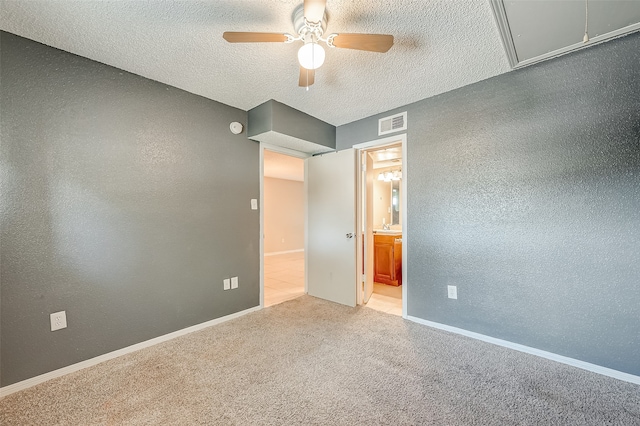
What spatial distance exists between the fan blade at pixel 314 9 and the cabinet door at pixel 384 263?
130 inches

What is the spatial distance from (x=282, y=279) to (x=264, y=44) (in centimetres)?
374

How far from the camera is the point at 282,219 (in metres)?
7.68

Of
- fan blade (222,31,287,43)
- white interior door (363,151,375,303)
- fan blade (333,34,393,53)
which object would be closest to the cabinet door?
white interior door (363,151,375,303)

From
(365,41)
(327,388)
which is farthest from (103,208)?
(365,41)

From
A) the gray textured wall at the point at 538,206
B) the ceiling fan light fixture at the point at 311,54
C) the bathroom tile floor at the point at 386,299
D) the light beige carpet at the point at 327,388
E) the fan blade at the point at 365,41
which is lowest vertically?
the bathroom tile floor at the point at 386,299

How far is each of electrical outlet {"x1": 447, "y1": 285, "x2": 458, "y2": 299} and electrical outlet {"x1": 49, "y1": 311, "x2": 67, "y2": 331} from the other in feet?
10.6

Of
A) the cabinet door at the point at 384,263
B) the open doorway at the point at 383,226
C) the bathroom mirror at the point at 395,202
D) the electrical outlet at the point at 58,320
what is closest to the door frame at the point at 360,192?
the open doorway at the point at 383,226

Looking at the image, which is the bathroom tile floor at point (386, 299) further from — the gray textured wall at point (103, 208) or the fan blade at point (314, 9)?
the fan blade at point (314, 9)

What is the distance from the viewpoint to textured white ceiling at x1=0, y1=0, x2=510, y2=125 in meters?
1.49

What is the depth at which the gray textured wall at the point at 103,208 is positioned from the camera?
1706 millimetres

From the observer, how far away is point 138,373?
185cm

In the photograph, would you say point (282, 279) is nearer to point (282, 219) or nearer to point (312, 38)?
point (282, 219)

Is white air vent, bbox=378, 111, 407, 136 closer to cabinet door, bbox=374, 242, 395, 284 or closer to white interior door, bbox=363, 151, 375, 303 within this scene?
white interior door, bbox=363, 151, 375, 303

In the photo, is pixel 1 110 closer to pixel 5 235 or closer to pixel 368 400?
pixel 5 235
